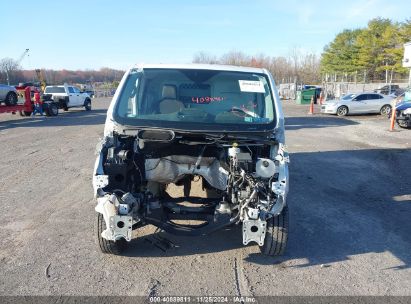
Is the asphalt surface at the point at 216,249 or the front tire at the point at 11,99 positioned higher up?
the front tire at the point at 11,99

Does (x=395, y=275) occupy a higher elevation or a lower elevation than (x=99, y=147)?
lower

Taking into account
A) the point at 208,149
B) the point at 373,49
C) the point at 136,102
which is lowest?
the point at 208,149

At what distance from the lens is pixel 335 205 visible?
19.9ft

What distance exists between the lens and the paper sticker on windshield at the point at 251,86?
4.69 metres

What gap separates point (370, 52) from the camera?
204 feet

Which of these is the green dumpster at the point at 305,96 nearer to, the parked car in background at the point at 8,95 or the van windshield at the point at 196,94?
the parked car in background at the point at 8,95

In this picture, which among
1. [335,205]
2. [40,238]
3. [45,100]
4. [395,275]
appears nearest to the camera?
[395,275]

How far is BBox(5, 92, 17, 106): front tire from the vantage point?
1956cm

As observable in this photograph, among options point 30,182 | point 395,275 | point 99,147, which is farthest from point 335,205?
point 30,182

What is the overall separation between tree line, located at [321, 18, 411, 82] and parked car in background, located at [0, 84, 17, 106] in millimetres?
50599

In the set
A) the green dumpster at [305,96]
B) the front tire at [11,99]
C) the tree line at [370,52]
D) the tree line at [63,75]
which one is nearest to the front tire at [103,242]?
the front tire at [11,99]

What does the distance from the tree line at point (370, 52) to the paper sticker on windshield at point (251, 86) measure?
190ft

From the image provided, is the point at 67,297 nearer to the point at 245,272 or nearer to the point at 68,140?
the point at 245,272

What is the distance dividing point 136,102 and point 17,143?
365 inches
